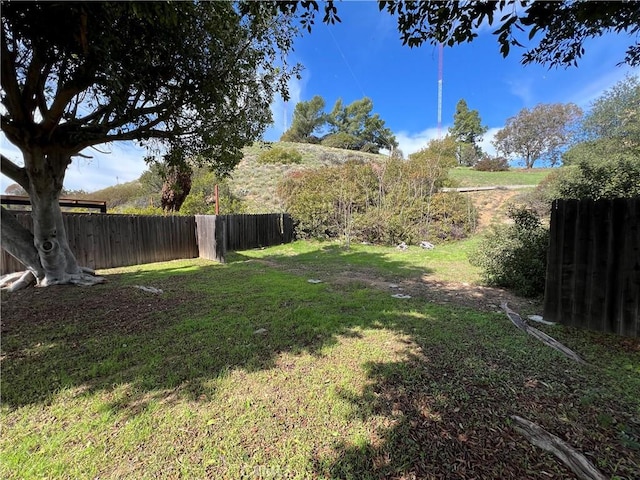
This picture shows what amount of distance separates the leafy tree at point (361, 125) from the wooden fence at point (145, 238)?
102ft

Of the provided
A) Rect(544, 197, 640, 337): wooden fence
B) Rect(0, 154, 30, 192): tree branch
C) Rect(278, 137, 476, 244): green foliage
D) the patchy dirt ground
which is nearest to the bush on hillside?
Rect(278, 137, 476, 244): green foliage

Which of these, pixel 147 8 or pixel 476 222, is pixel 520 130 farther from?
pixel 147 8

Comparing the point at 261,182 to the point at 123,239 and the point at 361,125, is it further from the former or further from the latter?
the point at 361,125

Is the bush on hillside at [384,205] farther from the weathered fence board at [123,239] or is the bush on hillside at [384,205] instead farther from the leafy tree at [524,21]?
the leafy tree at [524,21]

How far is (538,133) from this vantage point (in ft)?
94.4

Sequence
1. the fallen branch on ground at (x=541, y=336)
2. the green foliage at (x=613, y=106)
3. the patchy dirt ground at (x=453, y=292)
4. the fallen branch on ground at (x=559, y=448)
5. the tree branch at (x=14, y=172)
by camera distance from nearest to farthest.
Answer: the fallen branch on ground at (x=559, y=448)
the fallen branch on ground at (x=541, y=336)
the patchy dirt ground at (x=453, y=292)
the tree branch at (x=14, y=172)
the green foliage at (x=613, y=106)

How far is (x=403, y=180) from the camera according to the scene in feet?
40.6

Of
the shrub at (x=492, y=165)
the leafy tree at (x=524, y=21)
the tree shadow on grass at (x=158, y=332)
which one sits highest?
the shrub at (x=492, y=165)

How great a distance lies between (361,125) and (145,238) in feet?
117

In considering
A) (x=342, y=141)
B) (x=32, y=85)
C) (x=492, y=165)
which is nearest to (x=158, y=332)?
(x=32, y=85)

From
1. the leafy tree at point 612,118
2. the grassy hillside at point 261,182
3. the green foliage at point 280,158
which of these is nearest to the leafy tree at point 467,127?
the grassy hillside at point 261,182

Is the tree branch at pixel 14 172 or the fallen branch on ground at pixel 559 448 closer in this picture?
the fallen branch on ground at pixel 559 448

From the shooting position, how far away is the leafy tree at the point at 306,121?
38125mm

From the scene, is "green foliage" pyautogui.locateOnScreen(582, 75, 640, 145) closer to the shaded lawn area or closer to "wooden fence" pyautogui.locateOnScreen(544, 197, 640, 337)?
"wooden fence" pyautogui.locateOnScreen(544, 197, 640, 337)
